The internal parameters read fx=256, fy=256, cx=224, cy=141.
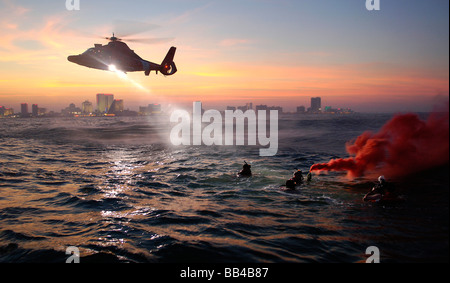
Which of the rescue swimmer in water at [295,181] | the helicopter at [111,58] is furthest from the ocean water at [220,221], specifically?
the helicopter at [111,58]

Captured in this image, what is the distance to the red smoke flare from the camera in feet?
50.5

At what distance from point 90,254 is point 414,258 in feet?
29.7

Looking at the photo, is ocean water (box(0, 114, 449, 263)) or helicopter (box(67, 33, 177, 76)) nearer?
ocean water (box(0, 114, 449, 263))

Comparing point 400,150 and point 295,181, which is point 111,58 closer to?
point 295,181

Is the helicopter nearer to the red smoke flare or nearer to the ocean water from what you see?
the ocean water

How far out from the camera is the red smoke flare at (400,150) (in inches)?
606

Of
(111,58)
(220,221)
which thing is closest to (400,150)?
(220,221)

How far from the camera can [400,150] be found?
17438 millimetres

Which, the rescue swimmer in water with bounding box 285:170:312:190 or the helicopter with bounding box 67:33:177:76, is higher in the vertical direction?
the helicopter with bounding box 67:33:177:76

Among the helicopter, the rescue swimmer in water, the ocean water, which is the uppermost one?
the helicopter

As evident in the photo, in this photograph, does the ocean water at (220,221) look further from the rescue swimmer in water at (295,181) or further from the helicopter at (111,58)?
the helicopter at (111,58)

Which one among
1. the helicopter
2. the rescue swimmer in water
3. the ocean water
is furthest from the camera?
the helicopter

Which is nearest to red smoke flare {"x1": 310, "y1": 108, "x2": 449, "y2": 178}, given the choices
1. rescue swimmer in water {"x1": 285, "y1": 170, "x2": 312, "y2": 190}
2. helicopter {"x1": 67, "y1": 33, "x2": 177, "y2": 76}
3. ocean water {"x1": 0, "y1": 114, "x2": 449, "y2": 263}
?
ocean water {"x1": 0, "y1": 114, "x2": 449, "y2": 263}
